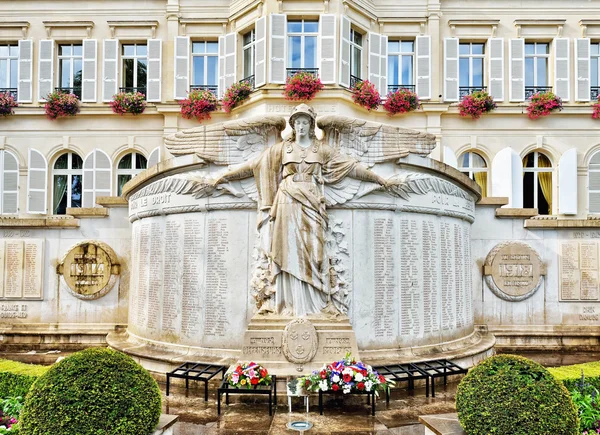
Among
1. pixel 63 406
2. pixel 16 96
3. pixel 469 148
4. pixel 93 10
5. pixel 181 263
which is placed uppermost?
pixel 93 10

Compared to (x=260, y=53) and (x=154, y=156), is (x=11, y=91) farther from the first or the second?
(x=260, y=53)

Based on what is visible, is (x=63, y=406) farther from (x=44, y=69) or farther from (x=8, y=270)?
(x=44, y=69)

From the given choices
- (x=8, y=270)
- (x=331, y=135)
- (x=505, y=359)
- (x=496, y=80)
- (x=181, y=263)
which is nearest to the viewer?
(x=505, y=359)

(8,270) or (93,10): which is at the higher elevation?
(93,10)

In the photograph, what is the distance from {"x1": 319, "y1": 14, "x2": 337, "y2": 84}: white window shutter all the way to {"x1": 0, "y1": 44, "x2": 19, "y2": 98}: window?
16.8 meters

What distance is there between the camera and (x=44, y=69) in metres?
26.2

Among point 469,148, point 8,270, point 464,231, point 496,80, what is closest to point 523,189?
point 469,148

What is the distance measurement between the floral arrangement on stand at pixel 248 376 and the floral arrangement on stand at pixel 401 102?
1918 cm

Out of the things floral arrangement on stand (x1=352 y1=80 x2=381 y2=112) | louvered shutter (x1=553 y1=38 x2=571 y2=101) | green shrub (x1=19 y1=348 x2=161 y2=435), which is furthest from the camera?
louvered shutter (x1=553 y1=38 x2=571 y2=101)

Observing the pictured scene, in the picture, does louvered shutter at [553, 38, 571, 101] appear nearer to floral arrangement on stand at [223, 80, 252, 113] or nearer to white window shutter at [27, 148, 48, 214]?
floral arrangement on stand at [223, 80, 252, 113]

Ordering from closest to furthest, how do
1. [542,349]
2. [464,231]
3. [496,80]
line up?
1. [464,231]
2. [542,349]
3. [496,80]

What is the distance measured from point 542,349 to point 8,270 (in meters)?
15.4

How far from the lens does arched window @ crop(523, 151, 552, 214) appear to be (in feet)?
85.4

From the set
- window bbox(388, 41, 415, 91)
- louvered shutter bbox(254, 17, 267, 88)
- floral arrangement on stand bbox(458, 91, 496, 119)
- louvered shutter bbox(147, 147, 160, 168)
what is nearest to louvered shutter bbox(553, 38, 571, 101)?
floral arrangement on stand bbox(458, 91, 496, 119)
